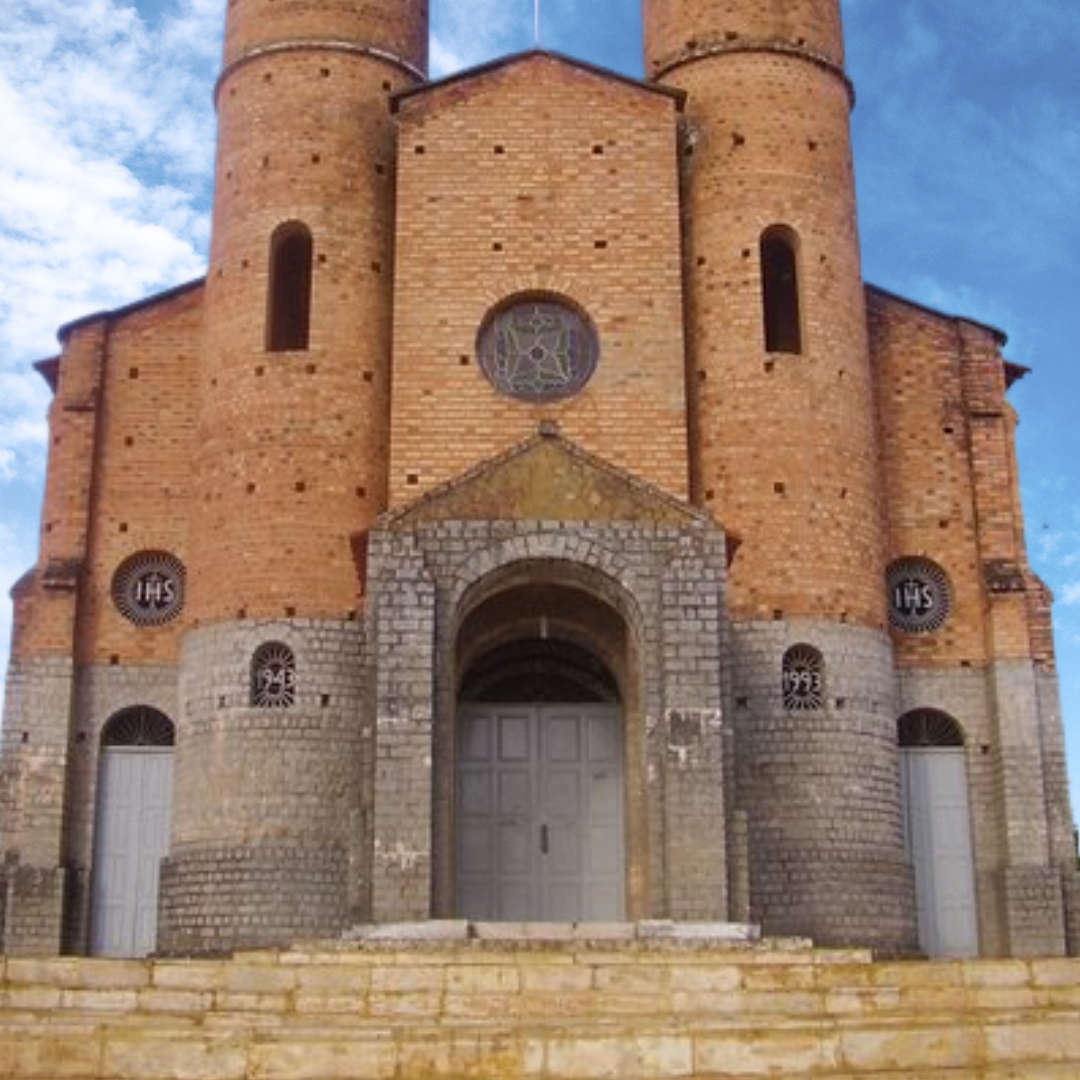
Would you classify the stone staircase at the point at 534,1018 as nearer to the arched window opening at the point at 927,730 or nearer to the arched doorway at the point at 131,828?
the arched doorway at the point at 131,828

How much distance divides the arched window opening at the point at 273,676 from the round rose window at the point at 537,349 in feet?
15.8

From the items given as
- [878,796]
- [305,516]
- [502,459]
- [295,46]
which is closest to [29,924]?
[305,516]

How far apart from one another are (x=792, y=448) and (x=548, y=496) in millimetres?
5361

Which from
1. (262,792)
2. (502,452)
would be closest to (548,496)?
(502,452)

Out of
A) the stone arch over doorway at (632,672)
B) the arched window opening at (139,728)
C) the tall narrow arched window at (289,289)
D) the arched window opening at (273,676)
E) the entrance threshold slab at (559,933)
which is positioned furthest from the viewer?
the tall narrow arched window at (289,289)

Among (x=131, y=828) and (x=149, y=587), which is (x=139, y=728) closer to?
(x=131, y=828)

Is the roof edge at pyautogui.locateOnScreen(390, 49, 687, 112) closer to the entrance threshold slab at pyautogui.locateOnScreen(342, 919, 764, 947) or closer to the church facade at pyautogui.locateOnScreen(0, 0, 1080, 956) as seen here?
the church facade at pyautogui.locateOnScreen(0, 0, 1080, 956)

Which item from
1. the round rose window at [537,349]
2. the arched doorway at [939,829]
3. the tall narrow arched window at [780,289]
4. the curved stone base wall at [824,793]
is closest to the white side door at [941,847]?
the arched doorway at [939,829]

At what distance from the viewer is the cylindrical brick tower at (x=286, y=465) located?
21984mm

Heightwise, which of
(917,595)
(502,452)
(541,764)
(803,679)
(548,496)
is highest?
(502,452)

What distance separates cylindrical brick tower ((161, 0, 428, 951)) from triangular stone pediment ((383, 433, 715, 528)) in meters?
2.29

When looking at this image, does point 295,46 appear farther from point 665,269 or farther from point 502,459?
point 502,459

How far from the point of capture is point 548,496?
19.6 meters

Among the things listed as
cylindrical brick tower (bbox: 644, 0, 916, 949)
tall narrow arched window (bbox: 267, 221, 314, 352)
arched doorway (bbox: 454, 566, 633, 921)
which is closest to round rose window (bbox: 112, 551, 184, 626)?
tall narrow arched window (bbox: 267, 221, 314, 352)
